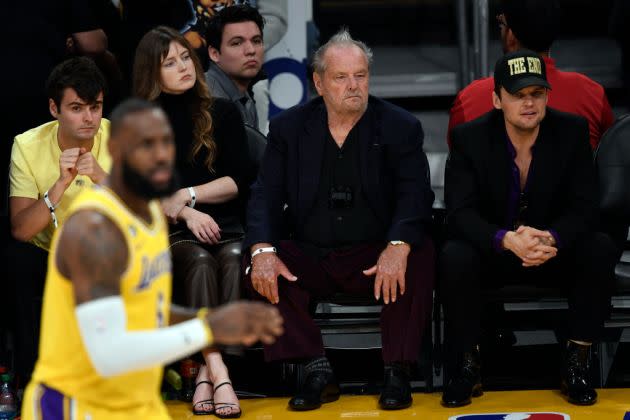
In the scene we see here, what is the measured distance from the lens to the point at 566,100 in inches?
195

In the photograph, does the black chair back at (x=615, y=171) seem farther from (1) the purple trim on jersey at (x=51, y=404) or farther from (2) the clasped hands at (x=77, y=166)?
(1) the purple trim on jersey at (x=51, y=404)

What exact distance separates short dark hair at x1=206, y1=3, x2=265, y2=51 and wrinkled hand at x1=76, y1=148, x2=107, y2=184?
120 cm

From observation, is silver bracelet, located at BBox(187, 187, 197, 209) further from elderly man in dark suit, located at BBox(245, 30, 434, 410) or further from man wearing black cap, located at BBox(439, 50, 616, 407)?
man wearing black cap, located at BBox(439, 50, 616, 407)

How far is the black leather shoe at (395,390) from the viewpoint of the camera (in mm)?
4352

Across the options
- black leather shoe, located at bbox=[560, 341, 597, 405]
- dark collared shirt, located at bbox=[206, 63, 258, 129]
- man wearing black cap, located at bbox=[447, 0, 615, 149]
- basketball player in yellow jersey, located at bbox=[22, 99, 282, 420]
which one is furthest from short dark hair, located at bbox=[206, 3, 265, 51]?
basketball player in yellow jersey, located at bbox=[22, 99, 282, 420]

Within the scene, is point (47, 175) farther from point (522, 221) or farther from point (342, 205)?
point (522, 221)

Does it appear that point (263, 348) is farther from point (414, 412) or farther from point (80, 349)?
point (80, 349)

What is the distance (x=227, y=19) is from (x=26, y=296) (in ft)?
5.49

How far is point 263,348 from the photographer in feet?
15.1

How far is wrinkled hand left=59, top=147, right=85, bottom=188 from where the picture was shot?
14.7 ft

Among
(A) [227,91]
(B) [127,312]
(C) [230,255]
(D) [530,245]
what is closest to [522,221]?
(D) [530,245]

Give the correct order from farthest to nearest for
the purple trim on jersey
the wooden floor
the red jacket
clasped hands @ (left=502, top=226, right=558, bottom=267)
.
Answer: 1. the red jacket
2. clasped hands @ (left=502, top=226, right=558, bottom=267)
3. the wooden floor
4. the purple trim on jersey

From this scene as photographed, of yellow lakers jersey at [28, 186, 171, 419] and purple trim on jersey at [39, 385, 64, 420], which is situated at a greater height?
yellow lakers jersey at [28, 186, 171, 419]

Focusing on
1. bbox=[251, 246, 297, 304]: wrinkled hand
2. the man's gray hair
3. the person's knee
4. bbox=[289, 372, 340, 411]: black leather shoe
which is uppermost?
the man's gray hair
